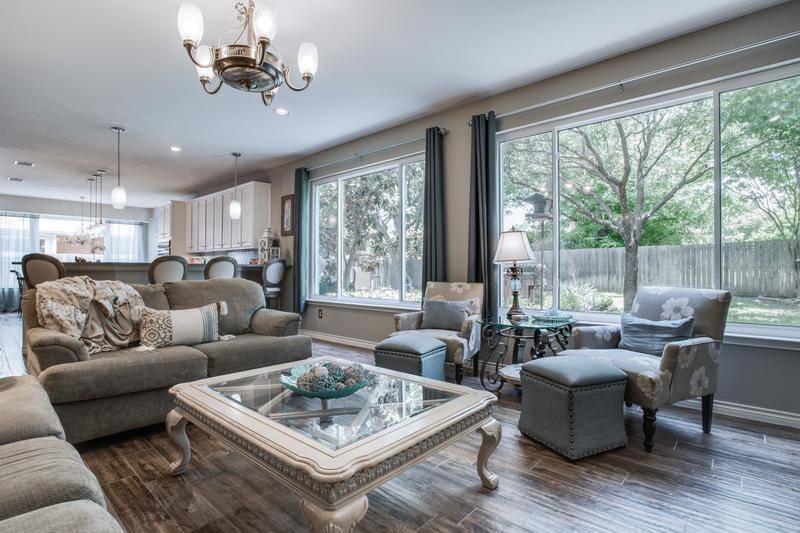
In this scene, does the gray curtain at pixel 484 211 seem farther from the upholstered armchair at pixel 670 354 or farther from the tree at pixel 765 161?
the tree at pixel 765 161

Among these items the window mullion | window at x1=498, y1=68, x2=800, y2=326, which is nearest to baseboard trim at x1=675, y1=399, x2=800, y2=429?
window at x1=498, y1=68, x2=800, y2=326

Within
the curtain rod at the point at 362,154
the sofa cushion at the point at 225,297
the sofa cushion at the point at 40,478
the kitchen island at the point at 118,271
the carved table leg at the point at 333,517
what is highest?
the curtain rod at the point at 362,154

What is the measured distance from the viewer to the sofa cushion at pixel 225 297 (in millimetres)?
3283

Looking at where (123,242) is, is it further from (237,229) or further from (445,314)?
(445,314)

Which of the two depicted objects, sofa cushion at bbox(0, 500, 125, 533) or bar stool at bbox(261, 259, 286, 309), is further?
bar stool at bbox(261, 259, 286, 309)

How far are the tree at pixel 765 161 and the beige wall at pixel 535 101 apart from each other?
0.80 feet

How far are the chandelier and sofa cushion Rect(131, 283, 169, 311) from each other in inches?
66.7

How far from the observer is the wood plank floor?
164cm

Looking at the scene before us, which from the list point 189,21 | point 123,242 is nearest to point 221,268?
point 189,21

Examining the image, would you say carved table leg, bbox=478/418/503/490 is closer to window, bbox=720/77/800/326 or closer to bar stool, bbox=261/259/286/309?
window, bbox=720/77/800/326

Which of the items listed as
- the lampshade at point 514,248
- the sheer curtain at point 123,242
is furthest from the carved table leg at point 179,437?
the sheer curtain at point 123,242

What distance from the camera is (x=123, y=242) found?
35.4ft

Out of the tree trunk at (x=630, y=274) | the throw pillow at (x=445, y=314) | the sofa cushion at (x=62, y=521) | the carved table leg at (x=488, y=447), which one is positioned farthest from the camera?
the throw pillow at (x=445, y=314)

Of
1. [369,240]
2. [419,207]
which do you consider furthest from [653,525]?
[369,240]
